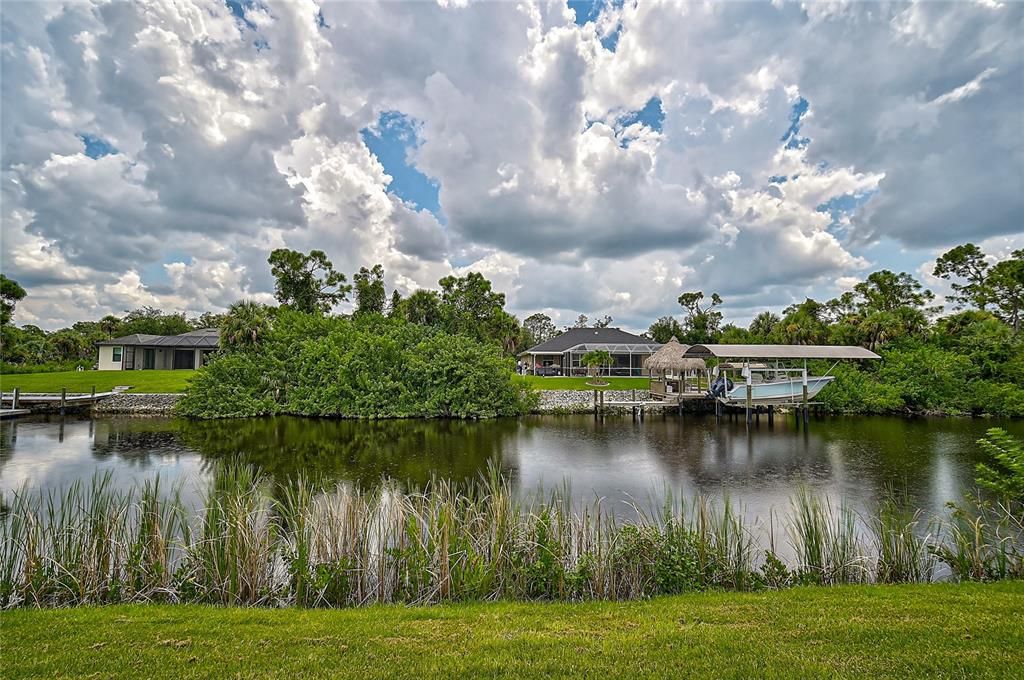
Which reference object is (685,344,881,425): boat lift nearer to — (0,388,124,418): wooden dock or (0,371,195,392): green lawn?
(0,371,195,392): green lawn

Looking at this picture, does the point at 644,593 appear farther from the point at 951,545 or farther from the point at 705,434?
the point at 705,434

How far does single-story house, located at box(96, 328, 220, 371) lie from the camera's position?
37.2m

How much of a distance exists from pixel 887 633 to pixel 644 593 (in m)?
2.26

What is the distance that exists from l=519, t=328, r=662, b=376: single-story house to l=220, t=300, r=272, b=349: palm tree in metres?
20.9

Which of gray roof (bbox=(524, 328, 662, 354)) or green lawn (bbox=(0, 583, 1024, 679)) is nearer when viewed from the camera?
green lawn (bbox=(0, 583, 1024, 679))

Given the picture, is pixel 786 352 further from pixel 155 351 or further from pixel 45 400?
pixel 155 351

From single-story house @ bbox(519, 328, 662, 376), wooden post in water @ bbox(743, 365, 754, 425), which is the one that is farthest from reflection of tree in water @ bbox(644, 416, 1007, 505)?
single-story house @ bbox(519, 328, 662, 376)

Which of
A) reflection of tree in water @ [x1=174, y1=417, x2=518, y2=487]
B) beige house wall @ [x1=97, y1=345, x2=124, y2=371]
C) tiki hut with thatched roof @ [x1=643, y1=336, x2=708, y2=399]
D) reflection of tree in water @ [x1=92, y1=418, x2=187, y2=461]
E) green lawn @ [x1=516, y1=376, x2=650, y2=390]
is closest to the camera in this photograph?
reflection of tree in water @ [x1=174, y1=417, x2=518, y2=487]

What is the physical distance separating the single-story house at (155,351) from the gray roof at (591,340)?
2498 centimetres

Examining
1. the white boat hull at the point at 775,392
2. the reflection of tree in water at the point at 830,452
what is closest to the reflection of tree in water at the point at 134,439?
the reflection of tree in water at the point at 830,452

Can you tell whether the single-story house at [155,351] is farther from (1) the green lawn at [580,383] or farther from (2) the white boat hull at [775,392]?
(2) the white boat hull at [775,392]

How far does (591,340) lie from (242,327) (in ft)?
79.8

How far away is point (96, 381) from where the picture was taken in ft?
96.5

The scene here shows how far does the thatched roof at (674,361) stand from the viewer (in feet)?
82.6
